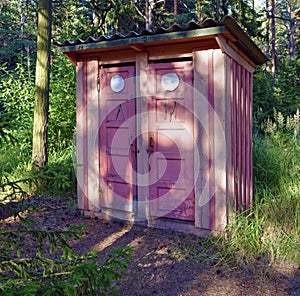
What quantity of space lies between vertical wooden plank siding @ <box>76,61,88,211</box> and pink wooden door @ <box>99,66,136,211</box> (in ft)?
0.95

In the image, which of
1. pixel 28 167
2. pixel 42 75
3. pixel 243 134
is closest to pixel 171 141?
pixel 243 134

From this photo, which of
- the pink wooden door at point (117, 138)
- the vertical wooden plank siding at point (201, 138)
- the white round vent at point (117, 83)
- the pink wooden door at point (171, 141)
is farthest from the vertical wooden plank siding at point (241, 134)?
the white round vent at point (117, 83)

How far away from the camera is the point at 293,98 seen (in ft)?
42.9

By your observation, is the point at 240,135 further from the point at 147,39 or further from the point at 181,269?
the point at 181,269

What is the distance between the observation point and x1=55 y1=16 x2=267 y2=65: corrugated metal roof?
3781 mm

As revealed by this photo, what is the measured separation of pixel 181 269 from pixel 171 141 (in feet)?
5.15

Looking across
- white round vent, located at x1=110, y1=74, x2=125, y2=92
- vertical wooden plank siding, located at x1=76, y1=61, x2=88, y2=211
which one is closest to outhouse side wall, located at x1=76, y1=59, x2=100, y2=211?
vertical wooden plank siding, located at x1=76, y1=61, x2=88, y2=211

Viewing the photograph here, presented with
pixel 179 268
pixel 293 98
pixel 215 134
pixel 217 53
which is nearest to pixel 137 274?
pixel 179 268

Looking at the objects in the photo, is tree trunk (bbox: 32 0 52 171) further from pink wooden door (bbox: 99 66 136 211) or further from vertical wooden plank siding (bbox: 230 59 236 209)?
vertical wooden plank siding (bbox: 230 59 236 209)

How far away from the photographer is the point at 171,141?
4.44 m

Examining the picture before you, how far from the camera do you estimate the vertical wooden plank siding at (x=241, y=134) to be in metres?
4.27

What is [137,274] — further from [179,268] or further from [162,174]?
[162,174]

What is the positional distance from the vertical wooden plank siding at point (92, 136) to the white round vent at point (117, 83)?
11.1 inches

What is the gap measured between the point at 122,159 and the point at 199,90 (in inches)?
56.0
